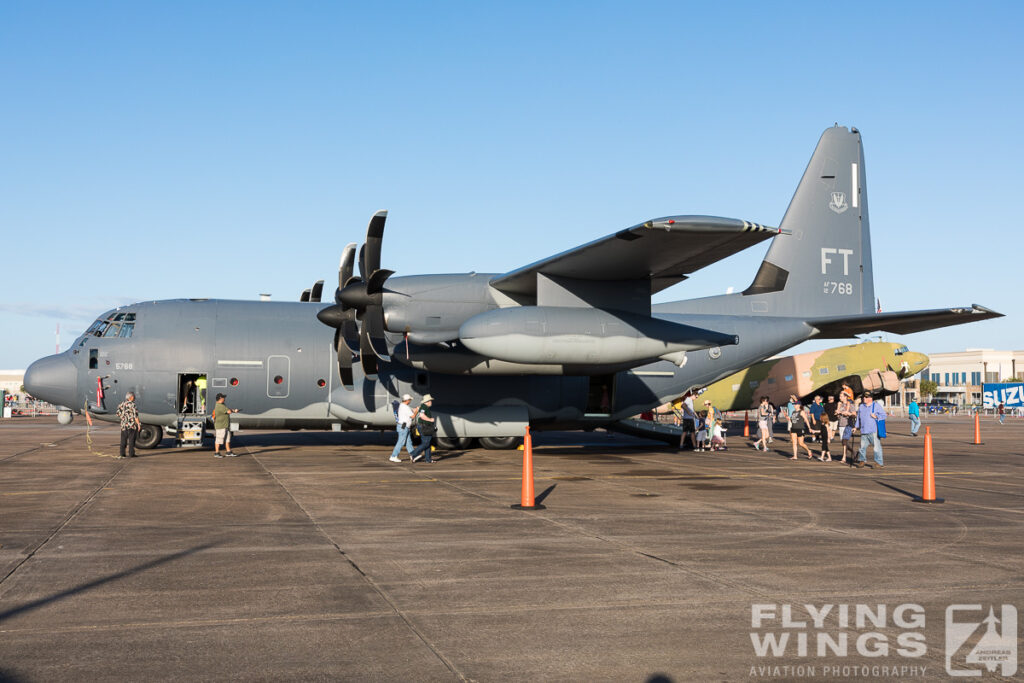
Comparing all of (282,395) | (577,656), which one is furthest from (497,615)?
(282,395)

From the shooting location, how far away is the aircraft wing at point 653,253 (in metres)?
14.3

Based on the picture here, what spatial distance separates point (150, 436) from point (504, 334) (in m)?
10.5

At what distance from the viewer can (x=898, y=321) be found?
20844 mm

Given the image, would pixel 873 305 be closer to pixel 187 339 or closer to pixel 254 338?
pixel 254 338

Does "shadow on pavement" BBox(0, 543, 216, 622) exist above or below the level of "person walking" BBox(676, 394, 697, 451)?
below

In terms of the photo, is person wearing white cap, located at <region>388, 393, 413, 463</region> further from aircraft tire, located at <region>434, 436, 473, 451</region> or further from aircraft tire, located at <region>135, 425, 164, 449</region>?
aircraft tire, located at <region>135, 425, 164, 449</region>

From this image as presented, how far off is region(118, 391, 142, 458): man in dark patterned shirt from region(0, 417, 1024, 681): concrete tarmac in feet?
14.1

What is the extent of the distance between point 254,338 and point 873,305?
17.3 m

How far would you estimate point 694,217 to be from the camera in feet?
47.0

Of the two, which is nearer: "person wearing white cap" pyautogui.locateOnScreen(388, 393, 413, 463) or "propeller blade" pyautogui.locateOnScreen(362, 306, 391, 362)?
"person wearing white cap" pyautogui.locateOnScreen(388, 393, 413, 463)

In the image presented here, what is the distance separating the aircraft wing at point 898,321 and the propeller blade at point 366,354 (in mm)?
11735

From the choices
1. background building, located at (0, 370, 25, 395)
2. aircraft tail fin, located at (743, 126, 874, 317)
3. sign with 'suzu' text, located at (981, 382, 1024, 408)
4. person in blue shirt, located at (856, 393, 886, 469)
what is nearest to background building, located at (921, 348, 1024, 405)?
sign with 'suzu' text, located at (981, 382, 1024, 408)

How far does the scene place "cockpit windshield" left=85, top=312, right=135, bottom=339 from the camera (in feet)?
66.9

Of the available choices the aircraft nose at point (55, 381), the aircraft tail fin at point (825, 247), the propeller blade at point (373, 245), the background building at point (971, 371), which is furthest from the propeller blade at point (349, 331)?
the background building at point (971, 371)
